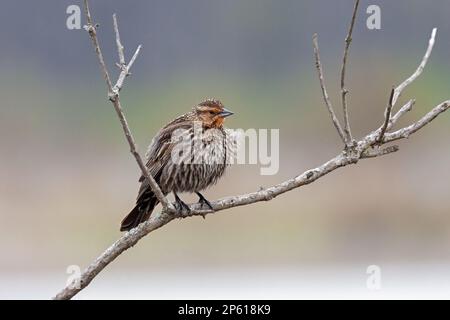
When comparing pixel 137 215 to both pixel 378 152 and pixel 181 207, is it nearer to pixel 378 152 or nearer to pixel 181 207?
pixel 181 207

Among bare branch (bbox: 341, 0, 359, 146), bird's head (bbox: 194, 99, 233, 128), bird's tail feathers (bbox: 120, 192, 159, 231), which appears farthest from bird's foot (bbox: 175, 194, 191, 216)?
bare branch (bbox: 341, 0, 359, 146)

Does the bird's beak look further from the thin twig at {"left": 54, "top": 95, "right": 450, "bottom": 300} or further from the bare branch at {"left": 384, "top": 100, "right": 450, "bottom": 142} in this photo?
the bare branch at {"left": 384, "top": 100, "right": 450, "bottom": 142}

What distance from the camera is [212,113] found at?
8062 mm

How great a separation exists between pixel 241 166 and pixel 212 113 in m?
8.14

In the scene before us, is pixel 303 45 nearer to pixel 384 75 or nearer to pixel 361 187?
pixel 384 75

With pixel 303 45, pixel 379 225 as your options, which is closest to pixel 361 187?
pixel 379 225

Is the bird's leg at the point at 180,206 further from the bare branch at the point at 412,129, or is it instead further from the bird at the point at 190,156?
the bare branch at the point at 412,129

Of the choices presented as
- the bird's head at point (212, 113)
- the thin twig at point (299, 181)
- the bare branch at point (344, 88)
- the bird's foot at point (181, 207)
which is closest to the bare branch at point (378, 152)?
the thin twig at point (299, 181)

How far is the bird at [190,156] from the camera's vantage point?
309 inches

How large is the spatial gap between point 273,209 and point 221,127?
8.07m

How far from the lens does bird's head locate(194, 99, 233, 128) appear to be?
26.4 ft

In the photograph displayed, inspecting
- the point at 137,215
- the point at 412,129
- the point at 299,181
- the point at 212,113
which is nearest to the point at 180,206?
the point at 137,215

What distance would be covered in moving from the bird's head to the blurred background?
558cm

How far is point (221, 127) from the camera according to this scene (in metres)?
8.08
